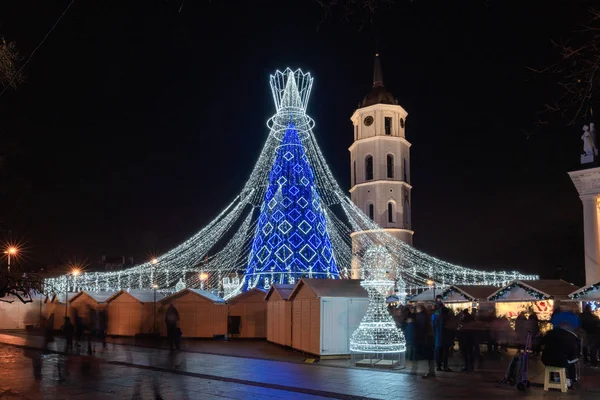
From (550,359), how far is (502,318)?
A: 7.28 metres

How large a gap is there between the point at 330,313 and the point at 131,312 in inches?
559

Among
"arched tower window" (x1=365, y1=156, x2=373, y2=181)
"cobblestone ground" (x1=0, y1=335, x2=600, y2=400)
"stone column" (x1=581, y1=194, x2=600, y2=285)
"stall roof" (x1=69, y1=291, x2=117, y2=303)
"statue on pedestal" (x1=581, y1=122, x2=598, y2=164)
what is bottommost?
"cobblestone ground" (x1=0, y1=335, x2=600, y2=400)

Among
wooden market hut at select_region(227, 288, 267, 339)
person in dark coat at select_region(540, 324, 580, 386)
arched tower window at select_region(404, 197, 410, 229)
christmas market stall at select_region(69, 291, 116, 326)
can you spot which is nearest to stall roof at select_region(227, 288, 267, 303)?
wooden market hut at select_region(227, 288, 267, 339)

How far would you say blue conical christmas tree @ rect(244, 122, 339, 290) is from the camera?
2809cm

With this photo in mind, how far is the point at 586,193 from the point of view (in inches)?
1058

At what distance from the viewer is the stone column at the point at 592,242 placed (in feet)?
85.7

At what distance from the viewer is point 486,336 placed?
58.1 ft

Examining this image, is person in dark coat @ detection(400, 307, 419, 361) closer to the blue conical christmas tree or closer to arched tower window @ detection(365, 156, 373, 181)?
the blue conical christmas tree

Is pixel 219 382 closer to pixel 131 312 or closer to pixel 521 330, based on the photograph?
pixel 521 330

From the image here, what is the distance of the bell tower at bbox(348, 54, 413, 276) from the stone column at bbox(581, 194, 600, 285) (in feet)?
114

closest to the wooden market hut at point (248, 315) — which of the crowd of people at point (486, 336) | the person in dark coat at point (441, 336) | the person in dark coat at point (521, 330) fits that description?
the crowd of people at point (486, 336)

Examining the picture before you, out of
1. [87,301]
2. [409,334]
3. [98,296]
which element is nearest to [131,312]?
[98,296]

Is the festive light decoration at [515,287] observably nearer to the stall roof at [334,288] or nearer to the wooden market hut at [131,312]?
the stall roof at [334,288]

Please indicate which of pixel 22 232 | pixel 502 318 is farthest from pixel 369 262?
pixel 22 232
